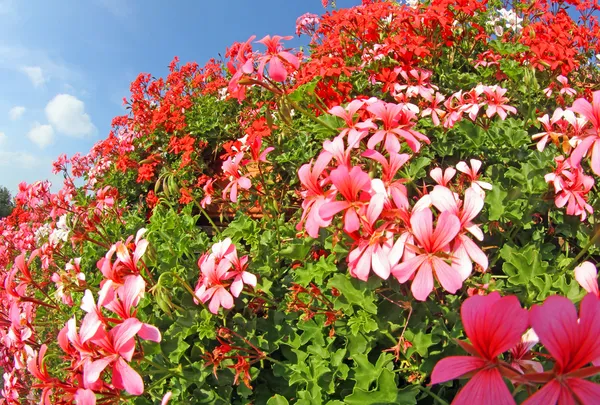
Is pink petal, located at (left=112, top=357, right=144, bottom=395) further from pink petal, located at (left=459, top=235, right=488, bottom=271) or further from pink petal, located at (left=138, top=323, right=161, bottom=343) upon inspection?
pink petal, located at (left=459, top=235, right=488, bottom=271)

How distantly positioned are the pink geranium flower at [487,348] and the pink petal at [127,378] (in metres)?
0.76

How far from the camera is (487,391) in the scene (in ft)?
2.14

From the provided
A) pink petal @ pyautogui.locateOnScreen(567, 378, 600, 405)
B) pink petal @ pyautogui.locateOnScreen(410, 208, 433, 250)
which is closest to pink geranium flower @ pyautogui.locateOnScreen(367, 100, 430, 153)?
pink petal @ pyautogui.locateOnScreen(410, 208, 433, 250)

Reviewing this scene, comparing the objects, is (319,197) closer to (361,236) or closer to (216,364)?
(361,236)

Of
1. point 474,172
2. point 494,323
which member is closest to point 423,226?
point 494,323

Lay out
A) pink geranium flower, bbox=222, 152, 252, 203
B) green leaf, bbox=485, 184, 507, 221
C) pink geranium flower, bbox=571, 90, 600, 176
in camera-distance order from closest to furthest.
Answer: pink geranium flower, bbox=571, 90, 600, 176
green leaf, bbox=485, 184, 507, 221
pink geranium flower, bbox=222, 152, 252, 203

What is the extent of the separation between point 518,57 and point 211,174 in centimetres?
254

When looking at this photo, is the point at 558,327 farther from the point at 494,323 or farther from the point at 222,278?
the point at 222,278

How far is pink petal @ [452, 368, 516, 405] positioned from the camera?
0.64 meters

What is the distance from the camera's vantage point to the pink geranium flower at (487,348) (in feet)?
2.12

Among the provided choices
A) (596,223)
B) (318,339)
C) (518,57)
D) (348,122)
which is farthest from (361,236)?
(518,57)

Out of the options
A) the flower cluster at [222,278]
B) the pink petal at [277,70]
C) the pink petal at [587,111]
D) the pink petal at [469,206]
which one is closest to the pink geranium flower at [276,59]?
the pink petal at [277,70]

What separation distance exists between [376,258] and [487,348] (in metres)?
0.38

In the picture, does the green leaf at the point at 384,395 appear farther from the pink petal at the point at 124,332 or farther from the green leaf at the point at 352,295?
the pink petal at the point at 124,332
